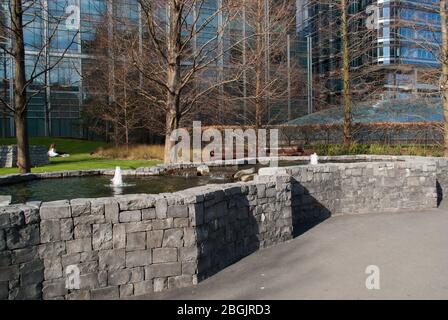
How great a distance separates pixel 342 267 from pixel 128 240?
3.08m

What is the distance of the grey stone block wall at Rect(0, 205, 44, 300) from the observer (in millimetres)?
4242

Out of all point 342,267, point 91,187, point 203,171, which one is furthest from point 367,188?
point 91,187

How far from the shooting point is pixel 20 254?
4.33 meters

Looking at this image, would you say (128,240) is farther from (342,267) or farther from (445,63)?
(445,63)

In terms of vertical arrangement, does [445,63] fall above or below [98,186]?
above

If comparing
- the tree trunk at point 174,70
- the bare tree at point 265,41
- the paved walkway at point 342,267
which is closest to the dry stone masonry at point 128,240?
the paved walkway at point 342,267

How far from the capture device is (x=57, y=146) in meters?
30.0

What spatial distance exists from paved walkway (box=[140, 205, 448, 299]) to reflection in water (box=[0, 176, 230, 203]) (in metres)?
2.89

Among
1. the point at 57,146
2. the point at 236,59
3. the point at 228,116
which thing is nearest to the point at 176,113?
the point at 236,59
